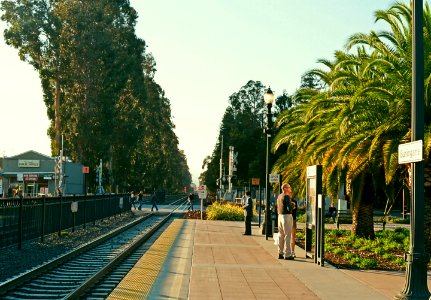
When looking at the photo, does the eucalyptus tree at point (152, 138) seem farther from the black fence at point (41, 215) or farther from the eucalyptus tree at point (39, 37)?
the black fence at point (41, 215)

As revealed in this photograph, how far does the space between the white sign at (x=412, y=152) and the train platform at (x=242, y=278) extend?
246 cm

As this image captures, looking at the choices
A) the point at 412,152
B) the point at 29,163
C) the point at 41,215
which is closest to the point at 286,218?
the point at 412,152

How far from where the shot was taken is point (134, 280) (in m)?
12.4

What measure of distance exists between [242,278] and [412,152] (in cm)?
456

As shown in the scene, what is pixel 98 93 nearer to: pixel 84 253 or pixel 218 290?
pixel 84 253

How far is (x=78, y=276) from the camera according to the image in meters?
13.8

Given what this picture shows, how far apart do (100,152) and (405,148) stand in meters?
51.4

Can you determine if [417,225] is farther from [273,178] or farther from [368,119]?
[273,178]

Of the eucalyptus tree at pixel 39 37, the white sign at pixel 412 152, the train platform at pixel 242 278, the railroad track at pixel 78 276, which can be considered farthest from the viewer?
the eucalyptus tree at pixel 39 37

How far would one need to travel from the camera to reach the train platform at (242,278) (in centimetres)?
1084

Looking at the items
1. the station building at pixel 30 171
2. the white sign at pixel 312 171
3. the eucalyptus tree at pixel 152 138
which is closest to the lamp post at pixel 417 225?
the white sign at pixel 312 171

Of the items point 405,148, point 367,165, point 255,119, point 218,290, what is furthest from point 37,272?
point 255,119

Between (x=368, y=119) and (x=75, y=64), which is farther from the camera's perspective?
(x=75, y=64)

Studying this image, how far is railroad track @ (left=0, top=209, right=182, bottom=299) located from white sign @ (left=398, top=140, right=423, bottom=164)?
5.47 metres
